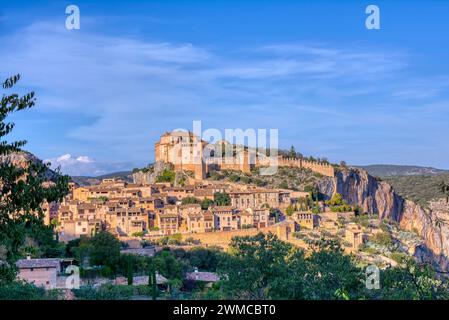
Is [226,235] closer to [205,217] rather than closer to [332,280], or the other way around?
[205,217]

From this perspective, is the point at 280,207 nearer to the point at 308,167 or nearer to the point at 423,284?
the point at 308,167

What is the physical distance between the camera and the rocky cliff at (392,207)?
4334cm

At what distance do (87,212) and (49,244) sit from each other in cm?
762

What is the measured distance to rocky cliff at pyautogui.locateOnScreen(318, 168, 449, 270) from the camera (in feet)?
142

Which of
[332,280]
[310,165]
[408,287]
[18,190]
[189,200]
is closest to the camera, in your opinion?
[18,190]

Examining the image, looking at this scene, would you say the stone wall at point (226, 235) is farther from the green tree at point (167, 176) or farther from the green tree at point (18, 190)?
the green tree at point (18, 190)

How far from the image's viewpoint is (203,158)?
144 feet

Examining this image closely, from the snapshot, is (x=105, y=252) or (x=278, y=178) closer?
(x=105, y=252)

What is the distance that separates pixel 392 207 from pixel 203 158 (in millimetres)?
14649

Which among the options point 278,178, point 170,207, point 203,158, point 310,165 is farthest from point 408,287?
point 310,165

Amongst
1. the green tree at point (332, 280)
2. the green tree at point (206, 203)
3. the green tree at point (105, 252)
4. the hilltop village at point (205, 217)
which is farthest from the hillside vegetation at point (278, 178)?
the green tree at point (332, 280)

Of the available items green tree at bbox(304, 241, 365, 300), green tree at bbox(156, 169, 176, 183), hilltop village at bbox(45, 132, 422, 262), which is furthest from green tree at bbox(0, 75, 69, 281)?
green tree at bbox(156, 169, 176, 183)

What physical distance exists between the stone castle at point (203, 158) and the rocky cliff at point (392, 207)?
6.18 ft
